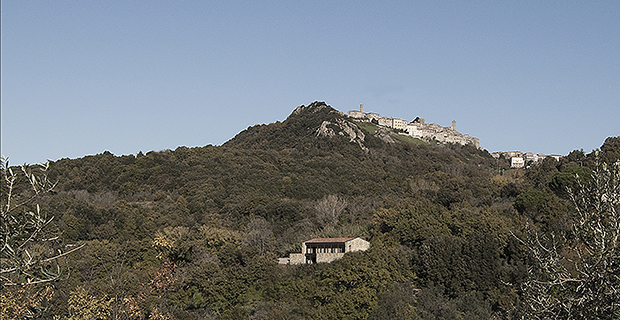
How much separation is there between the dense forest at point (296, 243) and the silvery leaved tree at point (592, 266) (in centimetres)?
4

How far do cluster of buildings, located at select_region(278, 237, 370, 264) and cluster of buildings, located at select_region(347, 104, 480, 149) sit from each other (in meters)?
97.9

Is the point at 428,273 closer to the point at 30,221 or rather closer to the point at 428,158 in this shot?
the point at 30,221

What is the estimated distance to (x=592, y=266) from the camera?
975cm

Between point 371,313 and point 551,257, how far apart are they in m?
24.2

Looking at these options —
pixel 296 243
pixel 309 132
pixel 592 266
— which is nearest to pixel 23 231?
pixel 592 266

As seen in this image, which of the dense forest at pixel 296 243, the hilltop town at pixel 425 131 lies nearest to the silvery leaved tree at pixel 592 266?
the dense forest at pixel 296 243

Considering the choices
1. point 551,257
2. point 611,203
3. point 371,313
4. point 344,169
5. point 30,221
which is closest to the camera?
point 30,221

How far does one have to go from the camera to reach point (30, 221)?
7566 mm

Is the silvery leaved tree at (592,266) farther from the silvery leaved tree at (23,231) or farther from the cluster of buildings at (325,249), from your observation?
the cluster of buildings at (325,249)

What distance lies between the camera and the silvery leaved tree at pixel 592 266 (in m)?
9.66

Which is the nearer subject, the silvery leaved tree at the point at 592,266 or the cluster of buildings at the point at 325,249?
the silvery leaved tree at the point at 592,266

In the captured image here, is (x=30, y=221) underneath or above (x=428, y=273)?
above

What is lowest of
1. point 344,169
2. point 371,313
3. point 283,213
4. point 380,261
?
point 371,313

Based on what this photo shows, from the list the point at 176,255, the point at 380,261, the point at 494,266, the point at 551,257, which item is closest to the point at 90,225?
the point at 176,255
